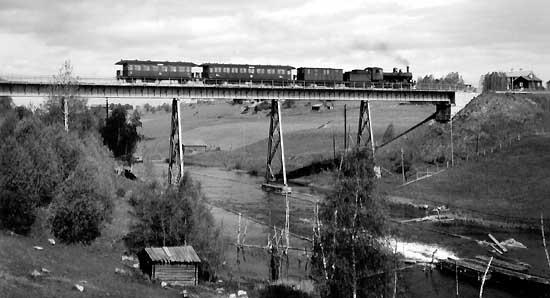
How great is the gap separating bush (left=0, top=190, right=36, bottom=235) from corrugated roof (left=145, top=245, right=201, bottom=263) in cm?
1081

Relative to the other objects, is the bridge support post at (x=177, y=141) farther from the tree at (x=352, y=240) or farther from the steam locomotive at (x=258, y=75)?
the tree at (x=352, y=240)

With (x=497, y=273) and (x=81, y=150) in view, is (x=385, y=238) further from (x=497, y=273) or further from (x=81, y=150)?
(x=81, y=150)

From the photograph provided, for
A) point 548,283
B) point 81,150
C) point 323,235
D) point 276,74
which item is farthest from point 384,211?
point 276,74

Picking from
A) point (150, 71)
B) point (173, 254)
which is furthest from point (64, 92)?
point (173, 254)

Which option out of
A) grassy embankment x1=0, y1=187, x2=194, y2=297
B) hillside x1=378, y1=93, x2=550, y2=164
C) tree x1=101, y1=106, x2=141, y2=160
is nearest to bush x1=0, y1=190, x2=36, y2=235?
grassy embankment x1=0, y1=187, x2=194, y2=297

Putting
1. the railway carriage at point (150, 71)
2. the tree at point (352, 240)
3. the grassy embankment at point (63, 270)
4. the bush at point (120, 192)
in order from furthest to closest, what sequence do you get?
the railway carriage at point (150, 71) → the bush at point (120, 192) → the tree at point (352, 240) → the grassy embankment at point (63, 270)

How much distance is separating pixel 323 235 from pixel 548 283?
19.2m

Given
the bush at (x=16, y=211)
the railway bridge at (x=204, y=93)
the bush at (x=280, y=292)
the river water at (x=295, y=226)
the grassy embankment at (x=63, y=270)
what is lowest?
the river water at (x=295, y=226)

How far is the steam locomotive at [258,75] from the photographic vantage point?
87.6 m

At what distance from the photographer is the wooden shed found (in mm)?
36500

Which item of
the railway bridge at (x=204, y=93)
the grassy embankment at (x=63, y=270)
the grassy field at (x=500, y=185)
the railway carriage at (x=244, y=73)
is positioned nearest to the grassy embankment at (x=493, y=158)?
the grassy field at (x=500, y=185)

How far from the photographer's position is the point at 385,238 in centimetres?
3150

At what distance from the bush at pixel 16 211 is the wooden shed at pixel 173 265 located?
10993mm

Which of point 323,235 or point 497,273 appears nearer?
point 323,235
